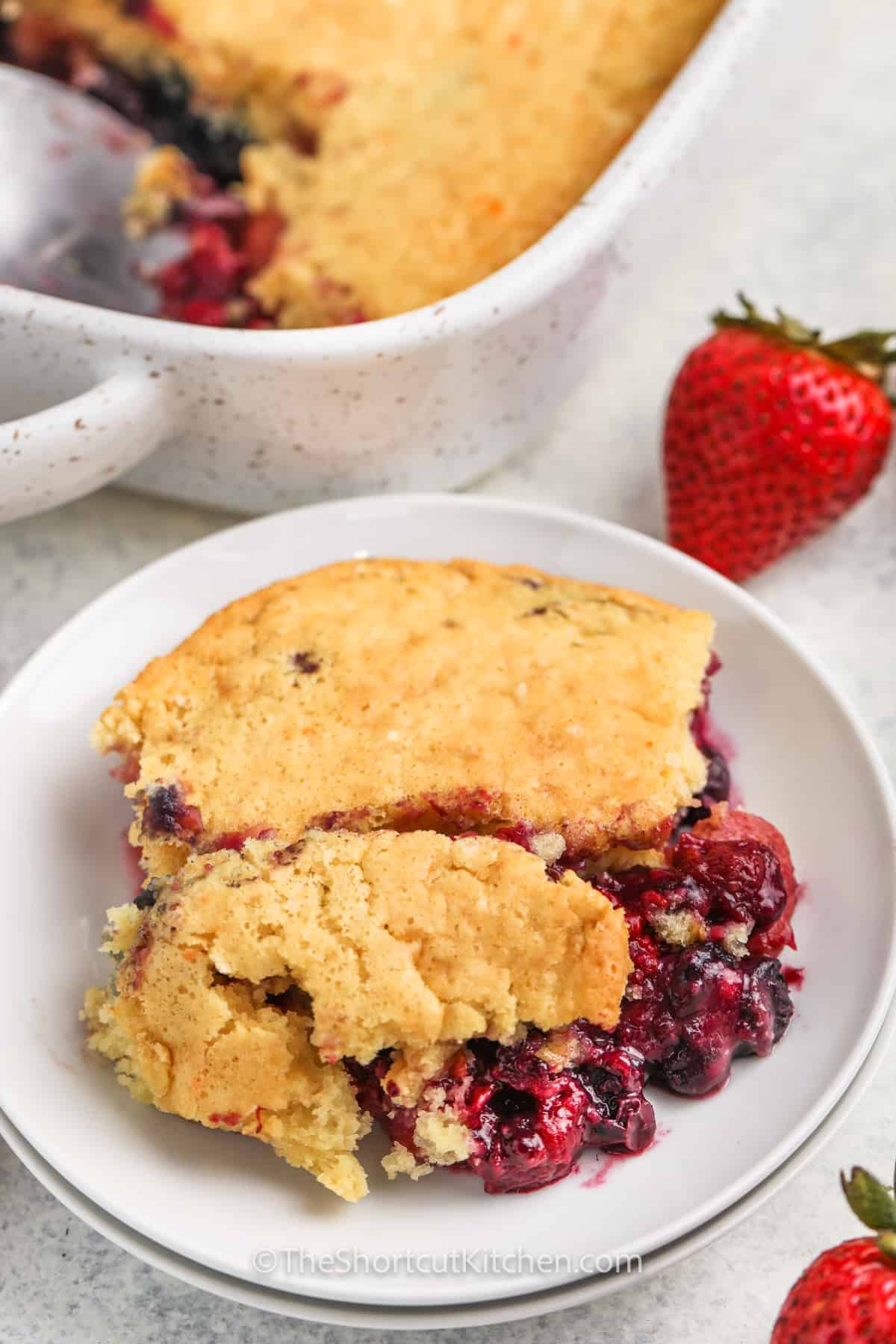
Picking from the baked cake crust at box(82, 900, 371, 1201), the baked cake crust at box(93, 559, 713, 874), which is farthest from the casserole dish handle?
the baked cake crust at box(82, 900, 371, 1201)

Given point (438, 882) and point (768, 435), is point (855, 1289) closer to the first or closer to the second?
A: point (438, 882)

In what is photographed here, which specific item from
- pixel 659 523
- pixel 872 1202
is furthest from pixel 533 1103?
pixel 659 523

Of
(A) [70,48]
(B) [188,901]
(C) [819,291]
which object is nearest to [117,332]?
(B) [188,901]

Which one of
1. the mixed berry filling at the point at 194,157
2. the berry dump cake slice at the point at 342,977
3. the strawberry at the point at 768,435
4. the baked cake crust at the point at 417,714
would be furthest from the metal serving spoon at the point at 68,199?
the berry dump cake slice at the point at 342,977

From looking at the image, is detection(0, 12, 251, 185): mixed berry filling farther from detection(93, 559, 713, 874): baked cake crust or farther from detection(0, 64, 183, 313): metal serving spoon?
detection(93, 559, 713, 874): baked cake crust

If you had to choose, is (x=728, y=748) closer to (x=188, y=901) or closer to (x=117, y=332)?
(x=188, y=901)

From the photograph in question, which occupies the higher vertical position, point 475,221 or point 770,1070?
point 475,221
